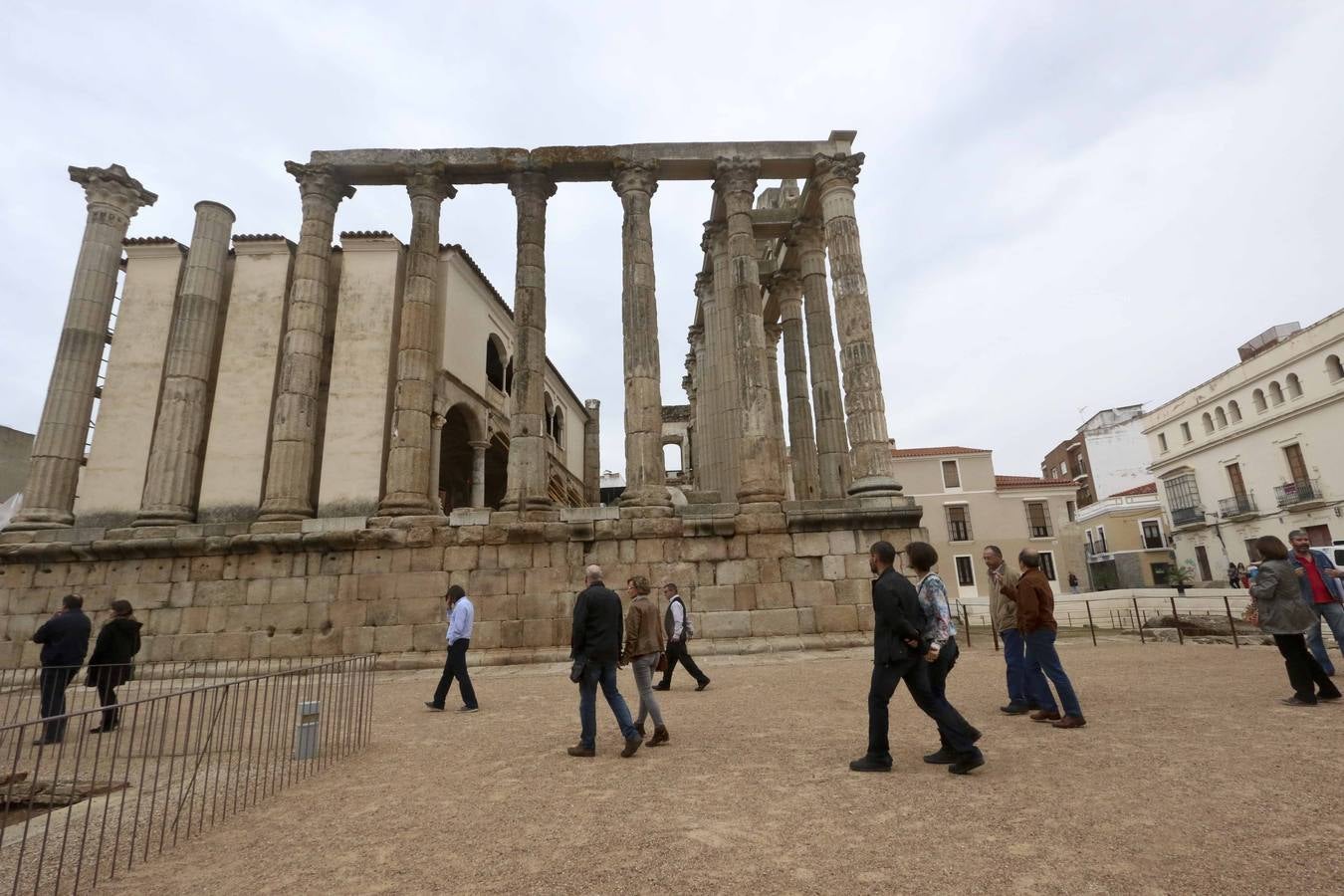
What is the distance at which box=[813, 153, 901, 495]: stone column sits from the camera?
13.3 meters

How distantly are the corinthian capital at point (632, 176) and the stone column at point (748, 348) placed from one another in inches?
68.4

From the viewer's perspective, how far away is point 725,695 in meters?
7.89

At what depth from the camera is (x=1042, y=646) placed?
18.5ft

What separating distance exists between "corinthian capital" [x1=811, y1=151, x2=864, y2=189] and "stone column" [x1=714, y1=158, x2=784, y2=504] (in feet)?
4.99

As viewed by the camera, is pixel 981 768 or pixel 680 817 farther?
pixel 981 768

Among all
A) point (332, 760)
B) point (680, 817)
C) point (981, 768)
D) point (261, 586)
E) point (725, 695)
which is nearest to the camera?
point (680, 817)

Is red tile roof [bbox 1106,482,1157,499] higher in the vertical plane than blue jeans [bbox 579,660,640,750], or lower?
higher

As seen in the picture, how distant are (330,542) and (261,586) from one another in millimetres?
1528

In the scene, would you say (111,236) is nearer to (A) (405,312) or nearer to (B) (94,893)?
(A) (405,312)

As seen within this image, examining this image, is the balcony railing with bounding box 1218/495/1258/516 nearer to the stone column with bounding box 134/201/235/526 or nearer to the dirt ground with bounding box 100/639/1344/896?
the dirt ground with bounding box 100/639/1344/896

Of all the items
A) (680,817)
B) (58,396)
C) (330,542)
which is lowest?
(680,817)

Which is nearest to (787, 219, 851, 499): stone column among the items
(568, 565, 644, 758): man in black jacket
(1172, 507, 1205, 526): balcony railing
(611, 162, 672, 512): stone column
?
(611, 162, 672, 512): stone column

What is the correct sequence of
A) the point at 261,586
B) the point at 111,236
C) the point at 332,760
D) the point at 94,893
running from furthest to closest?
the point at 111,236, the point at 261,586, the point at 332,760, the point at 94,893

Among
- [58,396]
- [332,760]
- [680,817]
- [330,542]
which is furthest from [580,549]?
[58,396]
